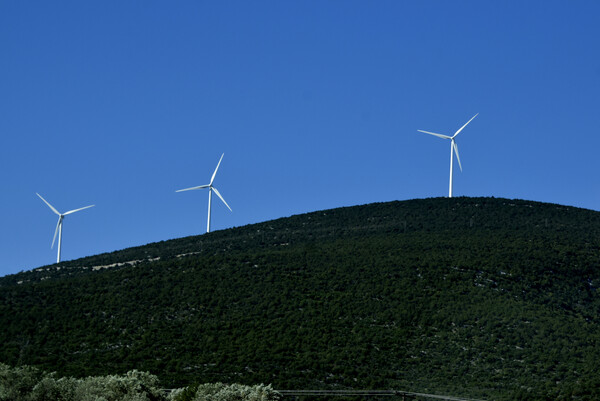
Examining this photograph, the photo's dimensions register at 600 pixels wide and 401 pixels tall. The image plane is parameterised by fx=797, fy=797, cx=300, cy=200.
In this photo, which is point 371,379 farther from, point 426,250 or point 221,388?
point 426,250

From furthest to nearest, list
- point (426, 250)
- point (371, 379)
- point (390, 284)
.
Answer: point (426, 250) < point (390, 284) < point (371, 379)

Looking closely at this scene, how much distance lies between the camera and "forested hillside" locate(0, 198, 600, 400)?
5428 centimetres

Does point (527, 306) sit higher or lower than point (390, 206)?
lower

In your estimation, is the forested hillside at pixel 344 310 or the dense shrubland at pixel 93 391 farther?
the forested hillside at pixel 344 310

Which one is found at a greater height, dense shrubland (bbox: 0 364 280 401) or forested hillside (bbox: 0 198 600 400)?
forested hillside (bbox: 0 198 600 400)

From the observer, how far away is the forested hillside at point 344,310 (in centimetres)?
5428

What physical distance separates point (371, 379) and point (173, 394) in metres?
21.8

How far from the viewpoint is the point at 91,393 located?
3080cm

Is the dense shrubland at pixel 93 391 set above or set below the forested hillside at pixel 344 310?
below

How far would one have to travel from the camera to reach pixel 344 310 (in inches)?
2601

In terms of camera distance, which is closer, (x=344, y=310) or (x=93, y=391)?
(x=93, y=391)

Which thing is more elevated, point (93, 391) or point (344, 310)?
point (344, 310)

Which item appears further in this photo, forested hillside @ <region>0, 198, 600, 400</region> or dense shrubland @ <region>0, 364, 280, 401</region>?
forested hillside @ <region>0, 198, 600, 400</region>

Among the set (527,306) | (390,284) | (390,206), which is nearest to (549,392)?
(527,306)
